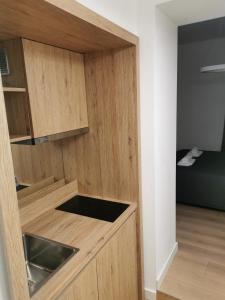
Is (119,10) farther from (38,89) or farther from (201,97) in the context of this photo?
(201,97)

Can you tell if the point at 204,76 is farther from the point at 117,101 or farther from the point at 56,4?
the point at 56,4

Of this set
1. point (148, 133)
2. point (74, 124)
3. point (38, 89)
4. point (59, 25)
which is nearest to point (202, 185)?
point (148, 133)

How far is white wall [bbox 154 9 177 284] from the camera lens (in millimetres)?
1721

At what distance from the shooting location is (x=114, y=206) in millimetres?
1793

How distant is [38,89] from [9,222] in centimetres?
84

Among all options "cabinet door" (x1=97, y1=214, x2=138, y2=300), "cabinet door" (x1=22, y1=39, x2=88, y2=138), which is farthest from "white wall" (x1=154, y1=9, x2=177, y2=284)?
"cabinet door" (x1=22, y1=39, x2=88, y2=138)

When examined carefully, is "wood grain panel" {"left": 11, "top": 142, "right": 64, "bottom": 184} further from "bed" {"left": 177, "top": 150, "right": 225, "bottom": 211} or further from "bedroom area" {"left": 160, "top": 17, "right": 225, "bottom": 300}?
"bed" {"left": 177, "top": 150, "right": 225, "bottom": 211}

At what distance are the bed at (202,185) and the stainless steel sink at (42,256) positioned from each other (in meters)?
2.43

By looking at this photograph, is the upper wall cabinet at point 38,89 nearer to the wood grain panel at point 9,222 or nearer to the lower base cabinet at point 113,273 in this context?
the wood grain panel at point 9,222

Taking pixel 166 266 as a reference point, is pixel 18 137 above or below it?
above

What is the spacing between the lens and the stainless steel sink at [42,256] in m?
1.36

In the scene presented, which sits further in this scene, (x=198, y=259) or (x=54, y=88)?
(x=198, y=259)

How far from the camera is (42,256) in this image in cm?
145

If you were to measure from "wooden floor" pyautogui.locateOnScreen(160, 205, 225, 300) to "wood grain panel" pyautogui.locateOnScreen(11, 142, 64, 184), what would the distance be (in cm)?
140
